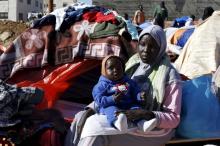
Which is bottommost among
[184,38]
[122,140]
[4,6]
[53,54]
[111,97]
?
[4,6]

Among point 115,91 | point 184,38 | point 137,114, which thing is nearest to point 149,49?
point 115,91

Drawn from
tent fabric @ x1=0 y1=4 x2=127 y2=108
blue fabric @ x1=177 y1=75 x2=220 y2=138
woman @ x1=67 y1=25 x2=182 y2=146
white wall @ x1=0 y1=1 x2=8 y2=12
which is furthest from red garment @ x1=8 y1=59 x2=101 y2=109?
white wall @ x1=0 y1=1 x2=8 y2=12

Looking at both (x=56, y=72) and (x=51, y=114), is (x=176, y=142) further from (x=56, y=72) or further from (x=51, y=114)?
(x=56, y=72)

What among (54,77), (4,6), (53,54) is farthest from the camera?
(4,6)

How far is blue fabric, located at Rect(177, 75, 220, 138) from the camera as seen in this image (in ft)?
13.1

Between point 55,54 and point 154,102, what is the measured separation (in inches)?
62.3

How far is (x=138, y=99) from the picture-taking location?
3.67 m

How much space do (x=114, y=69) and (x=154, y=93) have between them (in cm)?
38

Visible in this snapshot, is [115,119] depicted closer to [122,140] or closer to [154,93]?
[122,140]

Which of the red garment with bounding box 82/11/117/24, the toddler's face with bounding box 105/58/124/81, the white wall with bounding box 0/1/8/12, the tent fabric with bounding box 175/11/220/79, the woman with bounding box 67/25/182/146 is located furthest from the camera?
the white wall with bounding box 0/1/8/12

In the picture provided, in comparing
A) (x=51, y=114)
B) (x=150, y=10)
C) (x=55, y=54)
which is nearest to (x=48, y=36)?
(x=55, y=54)

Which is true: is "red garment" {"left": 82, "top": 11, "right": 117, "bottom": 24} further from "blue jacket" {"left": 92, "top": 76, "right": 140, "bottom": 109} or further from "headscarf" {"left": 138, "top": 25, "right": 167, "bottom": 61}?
"blue jacket" {"left": 92, "top": 76, "right": 140, "bottom": 109}

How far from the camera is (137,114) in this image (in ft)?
11.6

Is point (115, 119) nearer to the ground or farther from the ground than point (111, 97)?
nearer to the ground
